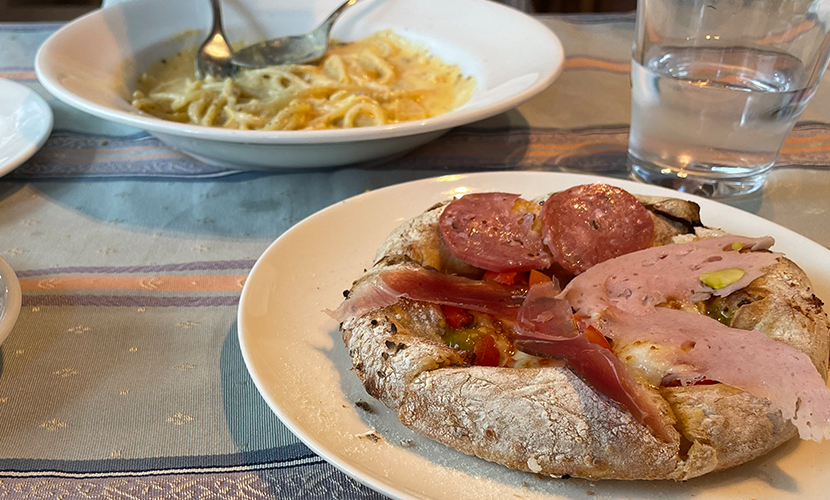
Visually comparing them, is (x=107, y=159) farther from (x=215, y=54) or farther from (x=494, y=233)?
(x=494, y=233)

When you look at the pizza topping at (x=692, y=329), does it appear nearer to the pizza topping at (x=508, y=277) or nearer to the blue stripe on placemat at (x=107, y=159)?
the pizza topping at (x=508, y=277)

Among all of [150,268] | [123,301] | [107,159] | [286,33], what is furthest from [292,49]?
[123,301]

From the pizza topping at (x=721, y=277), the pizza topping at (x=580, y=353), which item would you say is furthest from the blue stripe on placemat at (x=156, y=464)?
the pizza topping at (x=721, y=277)

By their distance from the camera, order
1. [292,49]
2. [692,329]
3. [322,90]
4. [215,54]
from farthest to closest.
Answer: [292,49], [215,54], [322,90], [692,329]

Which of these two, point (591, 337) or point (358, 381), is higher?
point (591, 337)

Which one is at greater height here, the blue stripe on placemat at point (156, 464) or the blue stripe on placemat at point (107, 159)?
the blue stripe on placemat at point (156, 464)

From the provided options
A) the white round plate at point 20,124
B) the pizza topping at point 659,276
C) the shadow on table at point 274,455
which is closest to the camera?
the shadow on table at point 274,455

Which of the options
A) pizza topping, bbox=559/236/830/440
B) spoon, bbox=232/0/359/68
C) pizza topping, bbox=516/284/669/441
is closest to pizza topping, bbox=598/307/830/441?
pizza topping, bbox=559/236/830/440
